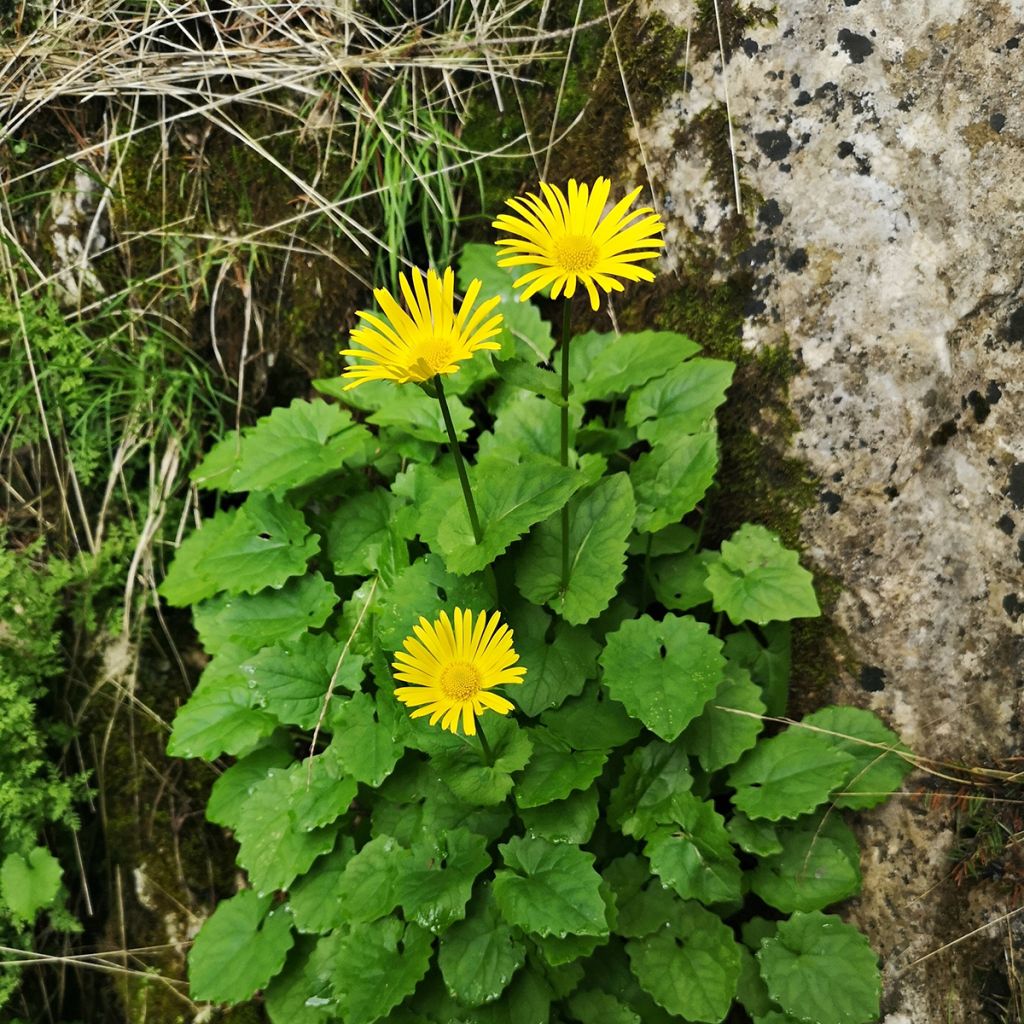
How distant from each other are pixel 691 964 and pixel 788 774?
49 centimetres

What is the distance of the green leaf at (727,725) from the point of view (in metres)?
2.19

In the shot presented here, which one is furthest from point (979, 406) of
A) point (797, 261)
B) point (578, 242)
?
point (578, 242)

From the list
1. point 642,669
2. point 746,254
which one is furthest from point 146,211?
point 642,669

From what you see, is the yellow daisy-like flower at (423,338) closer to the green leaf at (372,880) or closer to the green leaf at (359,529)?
the green leaf at (359,529)

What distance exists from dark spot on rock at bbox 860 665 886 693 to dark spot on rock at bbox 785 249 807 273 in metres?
1.03

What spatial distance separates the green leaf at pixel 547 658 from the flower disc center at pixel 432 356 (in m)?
0.76

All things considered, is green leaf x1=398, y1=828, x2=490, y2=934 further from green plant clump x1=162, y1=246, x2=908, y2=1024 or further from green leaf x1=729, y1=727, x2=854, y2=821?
green leaf x1=729, y1=727, x2=854, y2=821

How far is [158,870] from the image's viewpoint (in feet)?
9.11

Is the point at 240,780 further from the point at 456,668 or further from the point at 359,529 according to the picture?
the point at 456,668

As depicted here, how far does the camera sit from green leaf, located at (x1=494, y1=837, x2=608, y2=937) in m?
1.89

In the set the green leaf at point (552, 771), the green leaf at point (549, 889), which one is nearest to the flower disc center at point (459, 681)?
the green leaf at point (552, 771)

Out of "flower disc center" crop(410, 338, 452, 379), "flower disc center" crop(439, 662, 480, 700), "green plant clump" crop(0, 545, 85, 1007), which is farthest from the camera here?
"green plant clump" crop(0, 545, 85, 1007)

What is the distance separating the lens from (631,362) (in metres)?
2.39

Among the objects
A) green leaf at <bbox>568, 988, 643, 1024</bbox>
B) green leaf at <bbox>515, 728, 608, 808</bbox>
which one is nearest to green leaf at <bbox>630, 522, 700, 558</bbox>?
green leaf at <bbox>515, 728, 608, 808</bbox>
